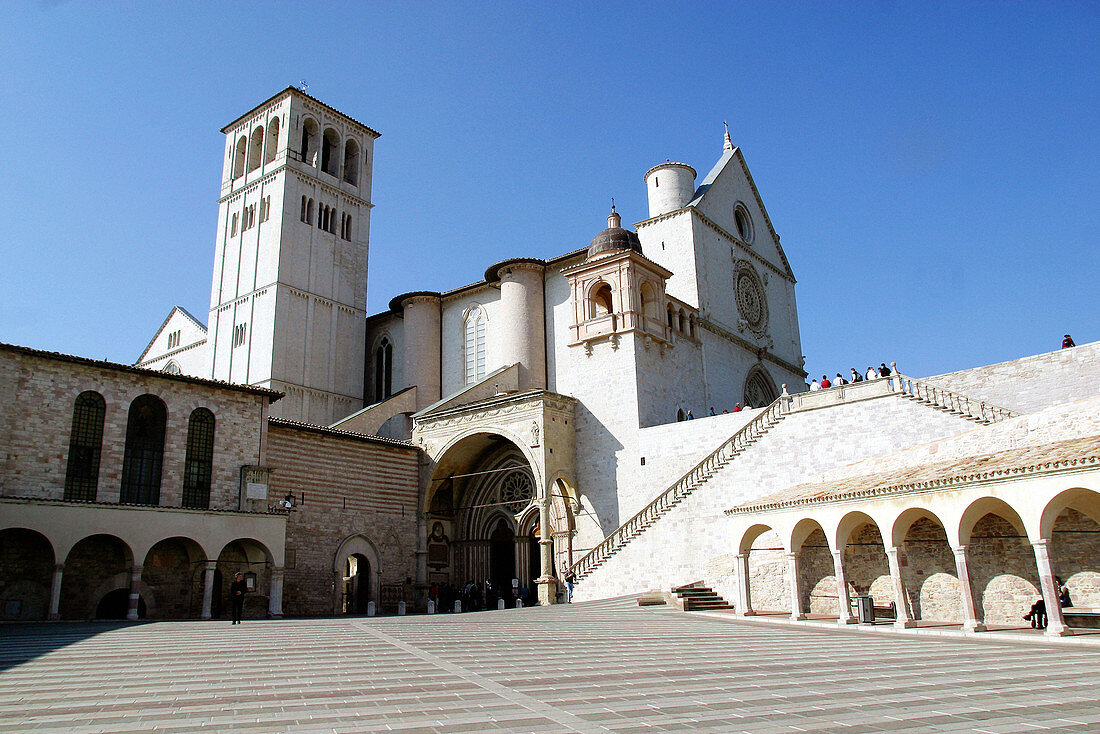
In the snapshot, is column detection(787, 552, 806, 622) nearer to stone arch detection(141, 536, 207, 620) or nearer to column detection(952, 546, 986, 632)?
column detection(952, 546, 986, 632)

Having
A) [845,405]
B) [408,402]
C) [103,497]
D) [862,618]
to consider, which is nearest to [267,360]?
[408,402]

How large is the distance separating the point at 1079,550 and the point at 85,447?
22.8 metres

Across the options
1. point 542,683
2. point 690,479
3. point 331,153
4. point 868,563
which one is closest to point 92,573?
point 690,479

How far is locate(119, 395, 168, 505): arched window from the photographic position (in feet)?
70.0

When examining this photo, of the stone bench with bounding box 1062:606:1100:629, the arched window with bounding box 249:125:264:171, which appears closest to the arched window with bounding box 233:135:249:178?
the arched window with bounding box 249:125:264:171

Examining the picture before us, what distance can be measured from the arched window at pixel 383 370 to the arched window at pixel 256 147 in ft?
37.3

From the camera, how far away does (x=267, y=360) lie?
3569 cm

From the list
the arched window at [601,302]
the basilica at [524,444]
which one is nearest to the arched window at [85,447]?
Answer: the basilica at [524,444]

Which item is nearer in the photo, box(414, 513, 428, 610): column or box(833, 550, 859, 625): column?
box(833, 550, 859, 625): column

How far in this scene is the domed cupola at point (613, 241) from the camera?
29.5 metres

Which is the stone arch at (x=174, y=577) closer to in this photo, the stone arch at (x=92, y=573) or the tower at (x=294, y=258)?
the stone arch at (x=92, y=573)

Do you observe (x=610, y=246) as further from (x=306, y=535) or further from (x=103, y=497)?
(x=103, y=497)

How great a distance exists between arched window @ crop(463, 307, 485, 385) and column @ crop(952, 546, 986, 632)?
2274 centimetres

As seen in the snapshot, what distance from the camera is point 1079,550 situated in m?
14.8
